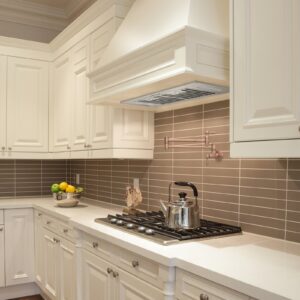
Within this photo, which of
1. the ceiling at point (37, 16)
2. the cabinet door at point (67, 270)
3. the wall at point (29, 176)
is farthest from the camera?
the ceiling at point (37, 16)

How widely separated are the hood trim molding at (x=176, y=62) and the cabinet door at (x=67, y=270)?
1221mm

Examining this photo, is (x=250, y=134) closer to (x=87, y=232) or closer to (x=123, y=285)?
(x=123, y=285)

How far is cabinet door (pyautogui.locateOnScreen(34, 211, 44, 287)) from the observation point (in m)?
3.22

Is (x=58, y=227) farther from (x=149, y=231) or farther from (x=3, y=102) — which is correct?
(x=3, y=102)

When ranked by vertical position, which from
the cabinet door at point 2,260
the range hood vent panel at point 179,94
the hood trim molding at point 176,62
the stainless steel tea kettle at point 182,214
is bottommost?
the cabinet door at point 2,260

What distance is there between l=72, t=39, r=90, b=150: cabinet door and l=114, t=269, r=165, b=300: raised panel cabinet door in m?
1.32

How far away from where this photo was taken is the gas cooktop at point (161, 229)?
5.74 feet

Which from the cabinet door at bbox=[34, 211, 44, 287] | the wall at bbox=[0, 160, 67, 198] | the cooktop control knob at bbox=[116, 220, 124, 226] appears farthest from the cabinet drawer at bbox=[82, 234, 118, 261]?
the wall at bbox=[0, 160, 67, 198]

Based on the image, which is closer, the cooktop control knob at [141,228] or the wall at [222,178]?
the wall at [222,178]

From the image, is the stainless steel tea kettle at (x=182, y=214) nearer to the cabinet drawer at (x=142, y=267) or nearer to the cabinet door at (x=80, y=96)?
the cabinet drawer at (x=142, y=267)

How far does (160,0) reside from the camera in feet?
6.44

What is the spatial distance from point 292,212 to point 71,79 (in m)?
2.24

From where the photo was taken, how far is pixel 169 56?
1.71 m

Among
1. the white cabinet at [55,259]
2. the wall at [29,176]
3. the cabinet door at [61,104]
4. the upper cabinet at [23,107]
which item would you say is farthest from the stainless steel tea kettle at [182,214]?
the wall at [29,176]
